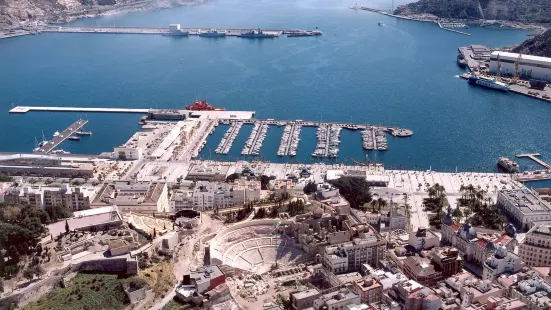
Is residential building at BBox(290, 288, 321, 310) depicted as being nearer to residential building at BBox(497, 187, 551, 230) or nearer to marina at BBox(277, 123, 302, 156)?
residential building at BBox(497, 187, 551, 230)

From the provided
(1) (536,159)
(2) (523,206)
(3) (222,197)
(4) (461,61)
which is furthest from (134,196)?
(4) (461,61)

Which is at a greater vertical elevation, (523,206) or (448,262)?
(448,262)

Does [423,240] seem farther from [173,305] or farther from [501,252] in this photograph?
[173,305]

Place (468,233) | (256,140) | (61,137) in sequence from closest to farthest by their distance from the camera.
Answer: (468,233) → (256,140) → (61,137)

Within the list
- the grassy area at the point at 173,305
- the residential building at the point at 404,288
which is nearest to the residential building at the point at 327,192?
the residential building at the point at 404,288

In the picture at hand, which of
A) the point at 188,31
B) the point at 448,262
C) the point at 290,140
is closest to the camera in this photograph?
the point at 448,262

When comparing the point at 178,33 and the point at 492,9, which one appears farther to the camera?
the point at 492,9

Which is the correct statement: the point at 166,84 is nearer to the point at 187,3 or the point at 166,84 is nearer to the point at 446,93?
the point at 446,93
